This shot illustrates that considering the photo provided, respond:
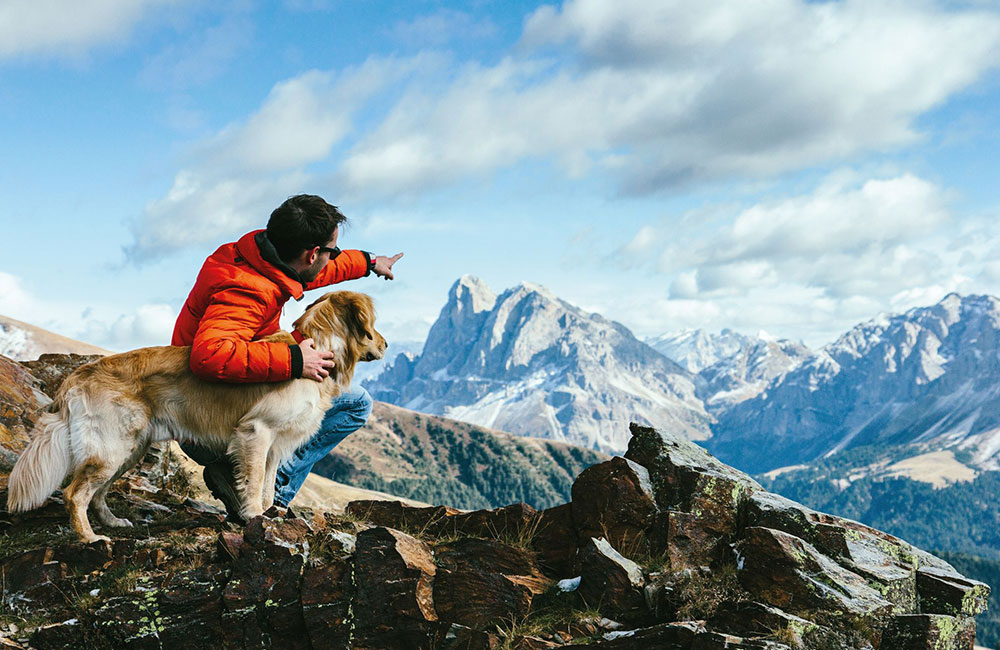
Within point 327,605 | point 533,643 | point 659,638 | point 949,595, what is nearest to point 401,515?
point 327,605

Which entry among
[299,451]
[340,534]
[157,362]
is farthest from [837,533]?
[157,362]

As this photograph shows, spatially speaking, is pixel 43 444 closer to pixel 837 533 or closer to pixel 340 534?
pixel 340 534

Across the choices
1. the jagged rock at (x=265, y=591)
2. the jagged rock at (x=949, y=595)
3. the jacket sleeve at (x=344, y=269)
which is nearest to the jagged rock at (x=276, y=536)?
the jagged rock at (x=265, y=591)

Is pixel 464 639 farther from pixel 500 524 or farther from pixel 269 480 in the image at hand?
pixel 269 480

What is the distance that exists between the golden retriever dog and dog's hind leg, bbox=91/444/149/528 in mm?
34

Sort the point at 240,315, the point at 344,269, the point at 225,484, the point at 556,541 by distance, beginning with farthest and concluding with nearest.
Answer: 1. the point at 344,269
2. the point at 556,541
3. the point at 225,484
4. the point at 240,315

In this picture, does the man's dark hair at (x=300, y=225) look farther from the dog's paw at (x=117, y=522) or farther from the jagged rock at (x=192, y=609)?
the dog's paw at (x=117, y=522)

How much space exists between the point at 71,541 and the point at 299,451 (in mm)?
3135

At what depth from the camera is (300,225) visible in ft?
30.4

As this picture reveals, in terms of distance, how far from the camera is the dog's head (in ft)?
32.6

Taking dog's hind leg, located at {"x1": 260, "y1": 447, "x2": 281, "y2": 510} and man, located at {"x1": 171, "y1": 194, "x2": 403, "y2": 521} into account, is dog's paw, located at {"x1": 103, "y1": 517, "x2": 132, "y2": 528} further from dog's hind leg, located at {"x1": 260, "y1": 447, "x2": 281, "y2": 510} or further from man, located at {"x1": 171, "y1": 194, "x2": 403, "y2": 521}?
dog's hind leg, located at {"x1": 260, "y1": 447, "x2": 281, "y2": 510}

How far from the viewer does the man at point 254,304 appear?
28.5 feet

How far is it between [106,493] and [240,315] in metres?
3.73

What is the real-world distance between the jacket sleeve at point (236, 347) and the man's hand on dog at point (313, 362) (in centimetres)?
13
